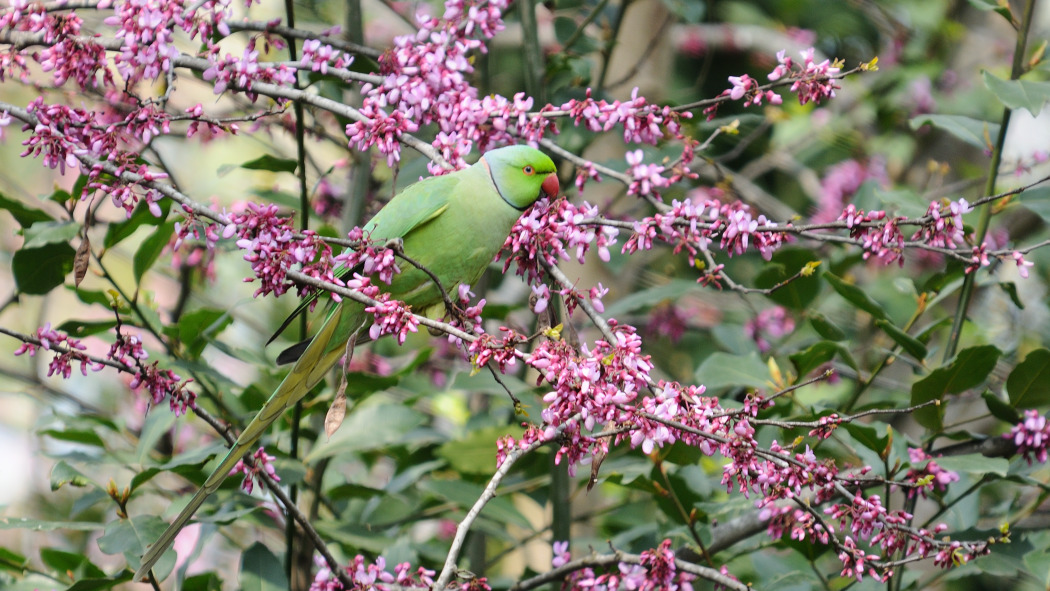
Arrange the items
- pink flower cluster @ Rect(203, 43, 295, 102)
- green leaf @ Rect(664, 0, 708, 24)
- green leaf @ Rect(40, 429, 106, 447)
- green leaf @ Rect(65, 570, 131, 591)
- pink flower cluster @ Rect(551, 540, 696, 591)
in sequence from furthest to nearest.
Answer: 1. green leaf @ Rect(664, 0, 708, 24)
2. green leaf @ Rect(40, 429, 106, 447)
3. green leaf @ Rect(65, 570, 131, 591)
4. pink flower cluster @ Rect(203, 43, 295, 102)
5. pink flower cluster @ Rect(551, 540, 696, 591)

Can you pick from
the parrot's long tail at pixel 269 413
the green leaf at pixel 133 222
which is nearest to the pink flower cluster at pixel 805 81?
the parrot's long tail at pixel 269 413

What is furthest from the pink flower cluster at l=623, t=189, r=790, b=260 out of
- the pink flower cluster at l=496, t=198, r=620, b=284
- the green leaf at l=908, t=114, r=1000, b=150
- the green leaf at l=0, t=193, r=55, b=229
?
the green leaf at l=0, t=193, r=55, b=229

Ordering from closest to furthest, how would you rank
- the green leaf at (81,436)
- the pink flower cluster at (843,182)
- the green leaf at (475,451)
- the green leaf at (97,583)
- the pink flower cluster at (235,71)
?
the pink flower cluster at (235,71)
the green leaf at (97,583)
the green leaf at (81,436)
the green leaf at (475,451)
the pink flower cluster at (843,182)

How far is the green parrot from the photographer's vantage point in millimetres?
1801

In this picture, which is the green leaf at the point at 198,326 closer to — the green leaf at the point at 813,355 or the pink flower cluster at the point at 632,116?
the pink flower cluster at the point at 632,116

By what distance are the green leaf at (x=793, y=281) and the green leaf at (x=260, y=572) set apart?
128cm

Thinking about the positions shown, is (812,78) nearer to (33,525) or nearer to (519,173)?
(519,173)

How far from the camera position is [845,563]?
1.47 m

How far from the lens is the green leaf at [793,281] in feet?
7.06

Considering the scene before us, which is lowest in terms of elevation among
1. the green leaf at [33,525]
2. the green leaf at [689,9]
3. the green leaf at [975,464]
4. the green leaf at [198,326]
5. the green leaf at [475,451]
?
the green leaf at [475,451]

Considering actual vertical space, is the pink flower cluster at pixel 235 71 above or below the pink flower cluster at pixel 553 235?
above

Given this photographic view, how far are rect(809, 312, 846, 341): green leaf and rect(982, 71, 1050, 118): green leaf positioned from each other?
0.56 m

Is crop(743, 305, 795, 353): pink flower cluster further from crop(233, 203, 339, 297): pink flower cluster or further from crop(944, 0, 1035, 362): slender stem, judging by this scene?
crop(233, 203, 339, 297): pink flower cluster

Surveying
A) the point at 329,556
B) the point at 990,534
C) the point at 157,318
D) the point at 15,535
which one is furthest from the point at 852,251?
the point at 15,535
